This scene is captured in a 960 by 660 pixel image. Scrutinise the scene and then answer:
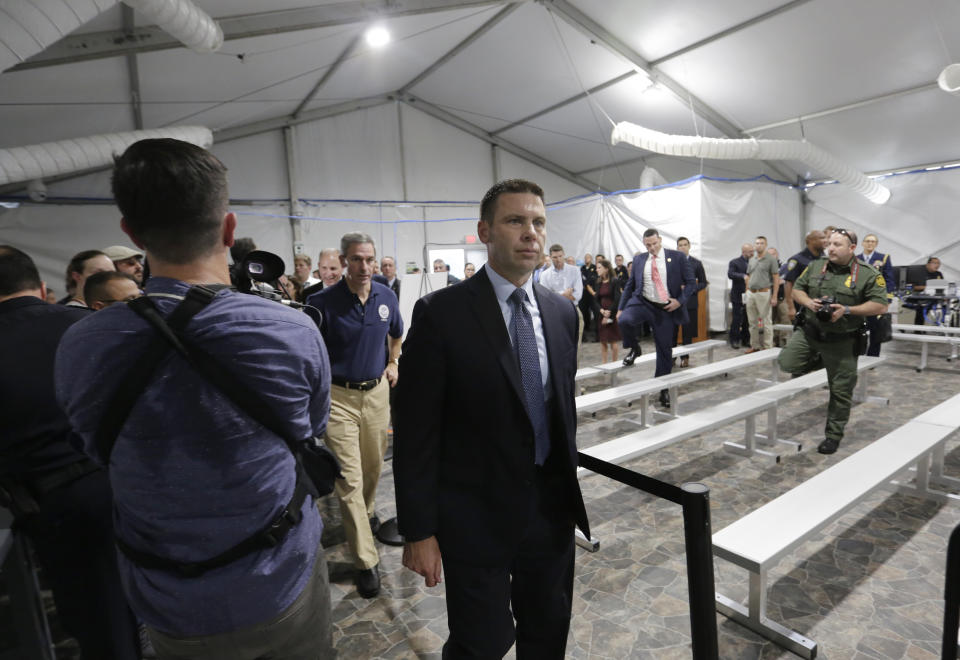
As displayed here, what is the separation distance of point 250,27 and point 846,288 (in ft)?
22.1

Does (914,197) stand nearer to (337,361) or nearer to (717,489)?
(717,489)

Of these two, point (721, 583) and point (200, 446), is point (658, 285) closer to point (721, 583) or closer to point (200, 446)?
point (721, 583)

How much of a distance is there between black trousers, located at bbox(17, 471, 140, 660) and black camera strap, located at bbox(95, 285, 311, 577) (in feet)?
3.48

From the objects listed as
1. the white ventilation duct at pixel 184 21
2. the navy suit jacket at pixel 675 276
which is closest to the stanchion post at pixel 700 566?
the navy suit jacket at pixel 675 276

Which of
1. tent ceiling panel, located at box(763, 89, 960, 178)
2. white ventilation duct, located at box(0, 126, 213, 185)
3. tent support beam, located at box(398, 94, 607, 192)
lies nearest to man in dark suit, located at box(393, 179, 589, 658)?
white ventilation duct, located at box(0, 126, 213, 185)

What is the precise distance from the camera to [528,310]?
142 cm

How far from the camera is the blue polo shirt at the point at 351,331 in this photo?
2545 mm

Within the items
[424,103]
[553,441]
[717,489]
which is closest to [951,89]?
[717,489]

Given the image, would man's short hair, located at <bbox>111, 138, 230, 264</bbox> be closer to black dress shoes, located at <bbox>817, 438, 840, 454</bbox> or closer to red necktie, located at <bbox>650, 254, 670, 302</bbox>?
black dress shoes, located at <bbox>817, 438, 840, 454</bbox>

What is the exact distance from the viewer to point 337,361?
2.54 metres

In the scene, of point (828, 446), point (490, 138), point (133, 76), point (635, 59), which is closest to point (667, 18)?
point (635, 59)

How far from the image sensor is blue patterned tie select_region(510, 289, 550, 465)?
4.51 ft

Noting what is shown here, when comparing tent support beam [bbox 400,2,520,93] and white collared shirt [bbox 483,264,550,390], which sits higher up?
tent support beam [bbox 400,2,520,93]

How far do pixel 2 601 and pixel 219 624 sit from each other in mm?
2327
